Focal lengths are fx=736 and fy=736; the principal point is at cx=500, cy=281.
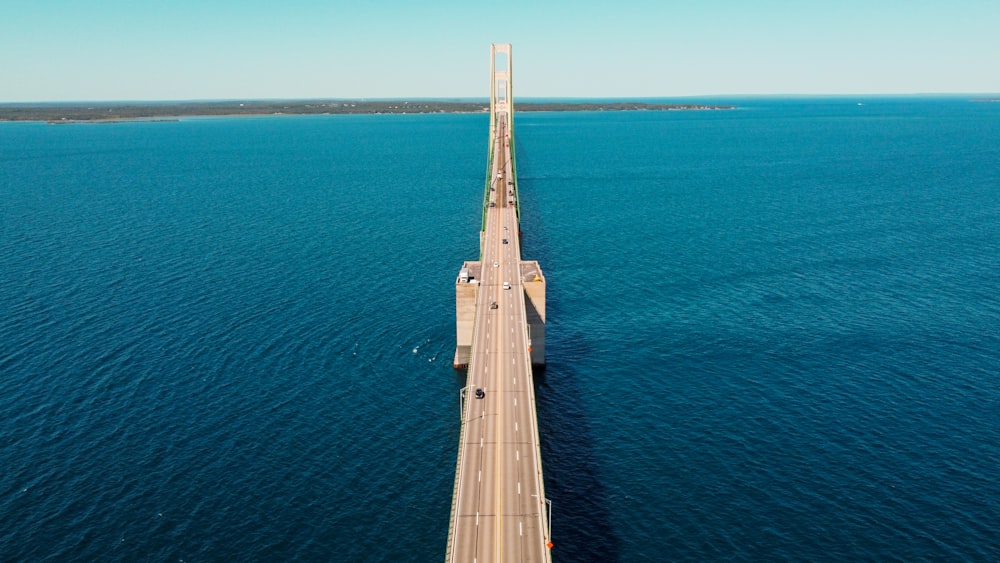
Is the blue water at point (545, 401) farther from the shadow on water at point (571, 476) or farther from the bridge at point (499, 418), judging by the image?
the bridge at point (499, 418)

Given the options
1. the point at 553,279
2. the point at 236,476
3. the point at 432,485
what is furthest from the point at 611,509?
the point at 553,279

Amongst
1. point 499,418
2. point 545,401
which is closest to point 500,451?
point 499,418

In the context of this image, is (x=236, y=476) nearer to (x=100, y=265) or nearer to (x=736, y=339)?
(x=736, y=339)

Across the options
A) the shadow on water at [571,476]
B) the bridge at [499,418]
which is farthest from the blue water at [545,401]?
the bridge at [499,418]

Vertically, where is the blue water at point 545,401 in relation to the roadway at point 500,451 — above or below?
below

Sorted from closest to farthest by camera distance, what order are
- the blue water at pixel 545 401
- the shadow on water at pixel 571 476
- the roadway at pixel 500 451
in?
1. the roadway at pixel 500 451
2. the shadow on water at pixel 571 476
3. the blue water at pixel 545 401

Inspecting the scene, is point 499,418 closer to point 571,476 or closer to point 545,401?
point 571,476
